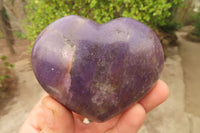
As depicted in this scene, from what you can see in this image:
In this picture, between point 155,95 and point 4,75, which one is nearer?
point 155,95

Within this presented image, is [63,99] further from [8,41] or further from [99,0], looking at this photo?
[8,41]

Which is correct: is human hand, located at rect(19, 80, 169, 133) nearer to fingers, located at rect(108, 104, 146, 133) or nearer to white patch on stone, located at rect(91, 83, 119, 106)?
fingers, located at rect(108, 104, 146, 133)

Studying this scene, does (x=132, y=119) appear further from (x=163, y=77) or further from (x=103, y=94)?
(x=163, y=77)

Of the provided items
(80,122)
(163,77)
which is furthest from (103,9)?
(163,77)

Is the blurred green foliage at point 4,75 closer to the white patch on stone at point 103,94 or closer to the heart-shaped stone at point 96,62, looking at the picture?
the heart-shaped stone at point 96,62

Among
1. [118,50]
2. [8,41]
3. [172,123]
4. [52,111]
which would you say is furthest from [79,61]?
[8,41]
